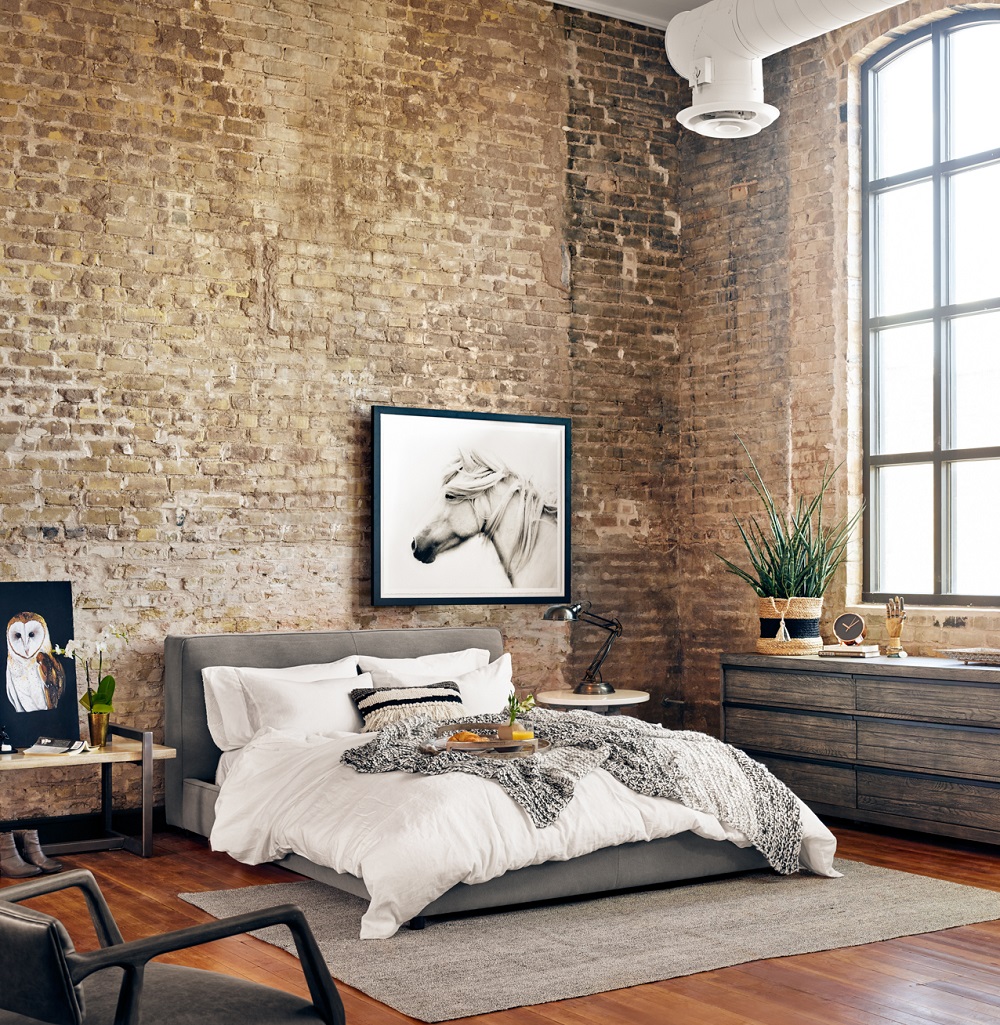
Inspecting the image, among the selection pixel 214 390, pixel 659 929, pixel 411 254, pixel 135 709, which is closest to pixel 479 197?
pixel 411 254

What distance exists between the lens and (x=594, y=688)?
728cm

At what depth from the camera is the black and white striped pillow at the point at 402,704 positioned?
20.0 ft

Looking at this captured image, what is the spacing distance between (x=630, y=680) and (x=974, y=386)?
8.91ft

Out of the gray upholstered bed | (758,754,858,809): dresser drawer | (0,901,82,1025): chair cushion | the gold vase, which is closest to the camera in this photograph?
(0,901,82,1025): chair cushion

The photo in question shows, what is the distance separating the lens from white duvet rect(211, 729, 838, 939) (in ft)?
14.6

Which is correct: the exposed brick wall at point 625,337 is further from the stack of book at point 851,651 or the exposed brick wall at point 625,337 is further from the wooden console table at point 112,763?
the wooden console table at point 112,763

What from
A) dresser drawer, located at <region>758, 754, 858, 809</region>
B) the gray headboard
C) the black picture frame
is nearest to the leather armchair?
the black picture frame

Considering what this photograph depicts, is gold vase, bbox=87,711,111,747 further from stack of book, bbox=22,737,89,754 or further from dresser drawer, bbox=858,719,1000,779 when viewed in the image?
dresser drawer, bbox=858,719,1000,779

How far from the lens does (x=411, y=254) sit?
7.34 m

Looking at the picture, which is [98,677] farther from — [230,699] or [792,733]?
[792,733]

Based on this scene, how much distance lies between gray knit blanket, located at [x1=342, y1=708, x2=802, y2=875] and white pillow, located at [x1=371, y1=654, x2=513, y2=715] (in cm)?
81

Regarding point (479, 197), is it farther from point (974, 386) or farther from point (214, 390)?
point (974, 386)

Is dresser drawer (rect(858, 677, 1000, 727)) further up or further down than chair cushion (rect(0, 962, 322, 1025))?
further up

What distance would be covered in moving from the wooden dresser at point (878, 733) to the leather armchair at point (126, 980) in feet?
13.7
